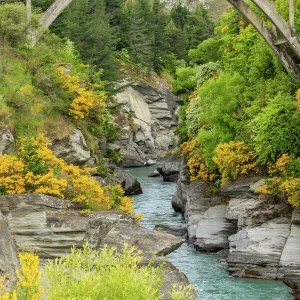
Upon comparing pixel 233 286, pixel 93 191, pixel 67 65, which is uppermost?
pixel 67 65

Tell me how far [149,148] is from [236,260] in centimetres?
4318

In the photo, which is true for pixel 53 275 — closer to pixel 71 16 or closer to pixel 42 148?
pixel 42 148

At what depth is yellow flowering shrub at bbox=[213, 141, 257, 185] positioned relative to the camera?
24.2 metres

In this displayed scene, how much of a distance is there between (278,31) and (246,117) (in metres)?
3.98

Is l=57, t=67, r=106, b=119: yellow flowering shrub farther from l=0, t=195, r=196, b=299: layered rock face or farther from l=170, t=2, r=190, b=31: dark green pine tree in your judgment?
l=170, t=2, r=190, b=31: dark green pine tree

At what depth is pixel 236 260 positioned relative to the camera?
19.5 meters

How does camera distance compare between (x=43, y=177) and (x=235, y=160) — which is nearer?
(x=43, y=177)

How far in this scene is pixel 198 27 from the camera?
7044 cm

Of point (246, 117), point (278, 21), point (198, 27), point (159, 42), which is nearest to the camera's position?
point (278, 21)

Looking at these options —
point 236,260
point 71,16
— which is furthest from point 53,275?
point 71,16

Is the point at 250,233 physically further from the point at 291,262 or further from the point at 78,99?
the point at 78,99

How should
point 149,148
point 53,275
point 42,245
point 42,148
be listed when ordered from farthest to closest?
point 149,148 → point 42,148 → point 42,245 → point 53,275

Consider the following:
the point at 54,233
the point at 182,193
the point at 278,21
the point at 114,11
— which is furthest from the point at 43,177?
the point at 114,11

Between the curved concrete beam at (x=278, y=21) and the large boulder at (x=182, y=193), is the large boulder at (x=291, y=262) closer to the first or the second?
the curved concrete beam at (x=278, y=21)
